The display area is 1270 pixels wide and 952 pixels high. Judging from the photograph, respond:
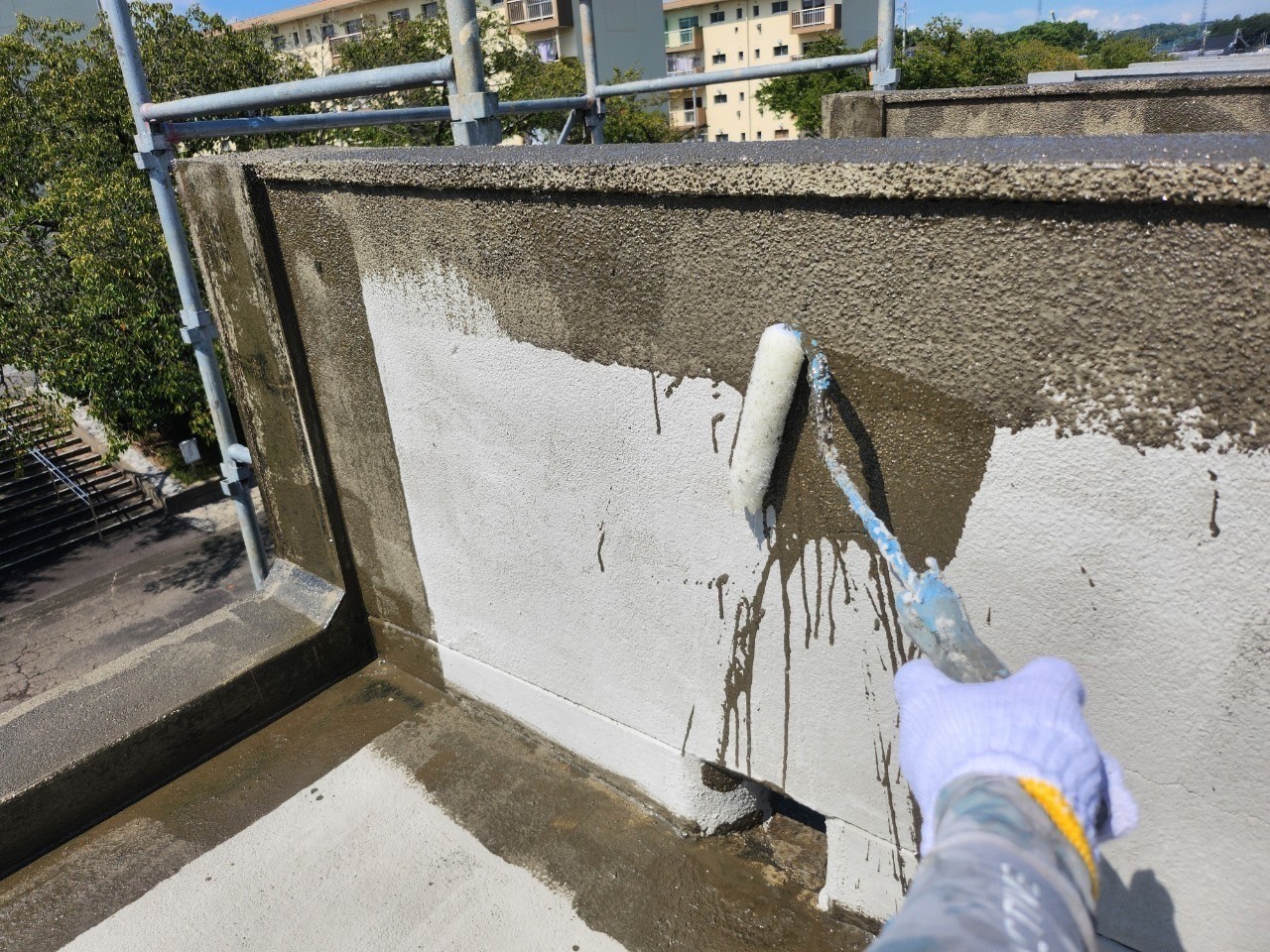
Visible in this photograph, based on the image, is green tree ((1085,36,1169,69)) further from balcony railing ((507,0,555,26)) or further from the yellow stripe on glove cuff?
the yellow stripe on glove cuff

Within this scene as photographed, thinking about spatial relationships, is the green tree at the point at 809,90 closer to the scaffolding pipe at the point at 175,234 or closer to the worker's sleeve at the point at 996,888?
the scaffolding pipe at the point at 175,234

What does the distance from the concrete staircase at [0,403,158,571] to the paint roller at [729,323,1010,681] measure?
15.7 m

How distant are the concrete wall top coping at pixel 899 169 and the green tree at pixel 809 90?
35862mm

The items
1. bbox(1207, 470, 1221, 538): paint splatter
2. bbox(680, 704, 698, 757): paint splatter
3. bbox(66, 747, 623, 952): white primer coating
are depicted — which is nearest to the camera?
bbox(1207, 470, 1221, 538): paint splatter

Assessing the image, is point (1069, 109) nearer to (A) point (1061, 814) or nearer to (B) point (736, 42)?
(A) point (1061, 814)

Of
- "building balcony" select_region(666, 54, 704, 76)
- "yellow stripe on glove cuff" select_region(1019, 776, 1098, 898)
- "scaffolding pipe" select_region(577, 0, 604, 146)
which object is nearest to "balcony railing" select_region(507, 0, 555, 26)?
"building balcony" select_region(666, 54, 704, 76)

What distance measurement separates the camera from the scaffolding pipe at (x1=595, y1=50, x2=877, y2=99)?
5.97m

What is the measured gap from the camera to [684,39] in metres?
59.0

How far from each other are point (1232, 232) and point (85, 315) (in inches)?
489

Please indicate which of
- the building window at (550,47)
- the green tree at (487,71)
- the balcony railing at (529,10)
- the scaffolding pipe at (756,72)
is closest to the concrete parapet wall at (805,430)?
the scaffolding pipe at (756,72)

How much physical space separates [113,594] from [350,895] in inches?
522

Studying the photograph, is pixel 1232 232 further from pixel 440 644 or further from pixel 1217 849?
pixel 440 644

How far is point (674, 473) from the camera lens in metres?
2.15

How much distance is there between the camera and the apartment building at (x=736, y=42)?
52.3 meters
